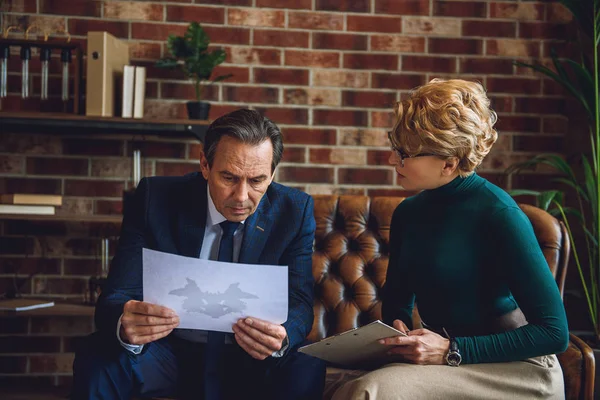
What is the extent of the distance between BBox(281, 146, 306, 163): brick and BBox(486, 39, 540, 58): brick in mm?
962

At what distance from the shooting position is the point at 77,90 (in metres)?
2.63

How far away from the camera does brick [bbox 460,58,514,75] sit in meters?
3.00

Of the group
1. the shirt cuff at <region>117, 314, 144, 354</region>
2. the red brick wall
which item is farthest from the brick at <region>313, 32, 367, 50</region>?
the shirt cuff at <region>117, 314, 144, 354</region>

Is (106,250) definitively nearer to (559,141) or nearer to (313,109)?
(313,109)

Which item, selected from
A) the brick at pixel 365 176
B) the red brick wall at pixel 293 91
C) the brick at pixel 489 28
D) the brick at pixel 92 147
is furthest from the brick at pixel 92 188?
the brick at pixel 489 28

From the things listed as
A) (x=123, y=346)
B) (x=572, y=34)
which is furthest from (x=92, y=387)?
(x=572, y=34)

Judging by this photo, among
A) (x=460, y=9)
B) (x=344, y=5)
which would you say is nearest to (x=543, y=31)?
(x=460, y=9)

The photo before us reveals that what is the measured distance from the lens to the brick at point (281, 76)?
290 cm

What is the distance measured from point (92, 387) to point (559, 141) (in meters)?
2.33

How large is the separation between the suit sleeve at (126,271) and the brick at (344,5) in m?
1.40

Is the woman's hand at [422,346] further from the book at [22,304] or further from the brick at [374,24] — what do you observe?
the brick at [374,24]

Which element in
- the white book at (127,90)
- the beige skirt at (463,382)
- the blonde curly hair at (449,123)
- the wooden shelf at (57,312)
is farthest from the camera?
the white book at (127,90)

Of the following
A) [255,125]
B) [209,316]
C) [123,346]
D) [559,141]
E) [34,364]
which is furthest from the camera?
[559,141]

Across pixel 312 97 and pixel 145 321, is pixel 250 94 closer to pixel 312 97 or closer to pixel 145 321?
pixel 312 97
